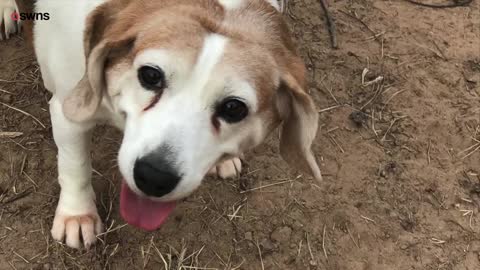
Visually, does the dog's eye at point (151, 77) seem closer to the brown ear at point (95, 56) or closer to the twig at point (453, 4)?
the brown ear at point (95, 56)

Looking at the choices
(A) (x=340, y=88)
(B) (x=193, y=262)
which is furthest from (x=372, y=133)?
(B) (x=193, y=262)

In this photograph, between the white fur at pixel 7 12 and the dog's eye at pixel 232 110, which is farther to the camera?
the white fur at pixel 7 12

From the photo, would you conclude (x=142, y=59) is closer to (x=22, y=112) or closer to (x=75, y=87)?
(x=75, y=87)

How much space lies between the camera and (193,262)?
275cm

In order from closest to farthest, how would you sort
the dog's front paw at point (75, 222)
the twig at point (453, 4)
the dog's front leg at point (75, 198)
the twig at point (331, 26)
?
the dog's front leg at point (75, 198) < the dog's front paw at point (75, 222) < the twig at point (331, 26) < the twig at point (453, 4)


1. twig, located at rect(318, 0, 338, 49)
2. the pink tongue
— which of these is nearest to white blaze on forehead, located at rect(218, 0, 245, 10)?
the pink tongue

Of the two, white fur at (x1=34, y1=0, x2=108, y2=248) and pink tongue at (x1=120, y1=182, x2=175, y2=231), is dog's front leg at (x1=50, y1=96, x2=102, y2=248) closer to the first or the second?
white fur at (x1=34, y1=0, x2=108, y2=248)

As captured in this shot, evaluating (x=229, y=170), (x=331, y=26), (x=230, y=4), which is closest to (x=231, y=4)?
(x=230, y=4)

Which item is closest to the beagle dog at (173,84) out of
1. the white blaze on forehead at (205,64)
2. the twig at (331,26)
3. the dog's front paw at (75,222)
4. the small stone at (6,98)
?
the white blaze on forehead at (205,64)

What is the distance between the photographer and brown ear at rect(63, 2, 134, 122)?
201cm

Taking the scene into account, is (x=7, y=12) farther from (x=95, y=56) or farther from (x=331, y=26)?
(x=331, y=26)

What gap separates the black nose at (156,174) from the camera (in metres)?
1.87

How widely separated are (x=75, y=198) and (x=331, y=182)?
120cm

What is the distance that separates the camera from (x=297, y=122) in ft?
7.32
